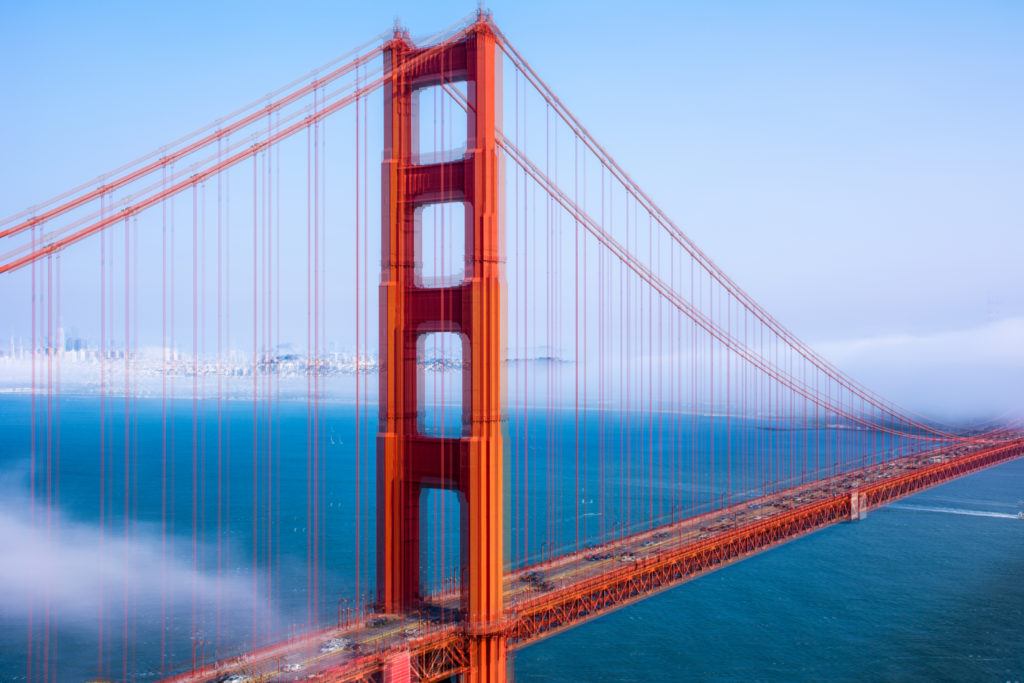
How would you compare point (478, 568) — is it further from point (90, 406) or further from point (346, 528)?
point (90, 406)

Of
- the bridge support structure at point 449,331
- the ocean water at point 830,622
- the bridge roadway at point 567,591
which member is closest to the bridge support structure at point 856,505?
the bridge roadway at point 567,591

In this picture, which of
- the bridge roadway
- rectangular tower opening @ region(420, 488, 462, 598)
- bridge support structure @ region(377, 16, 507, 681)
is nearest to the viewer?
the bridge roadway

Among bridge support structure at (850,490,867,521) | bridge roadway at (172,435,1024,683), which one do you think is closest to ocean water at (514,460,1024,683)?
bridge roadway at (172,435,1024,683)

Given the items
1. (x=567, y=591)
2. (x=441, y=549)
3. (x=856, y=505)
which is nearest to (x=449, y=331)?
(x=567, y=591)

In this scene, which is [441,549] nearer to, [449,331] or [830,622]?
[830,622]

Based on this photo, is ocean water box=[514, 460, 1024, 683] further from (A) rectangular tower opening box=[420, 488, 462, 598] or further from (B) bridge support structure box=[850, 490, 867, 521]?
(A) rectangular tower opening box=[420, 488, 462, 598]
